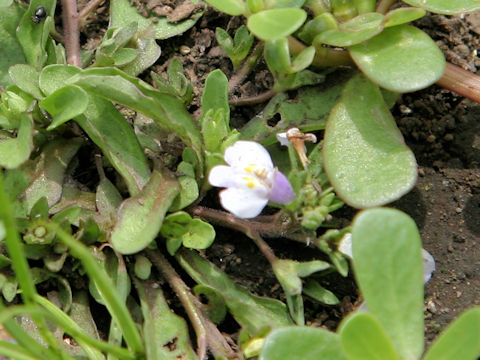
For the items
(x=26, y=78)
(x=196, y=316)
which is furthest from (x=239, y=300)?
(x=26, y=78)

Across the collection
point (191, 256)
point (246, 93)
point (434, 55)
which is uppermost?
point (434, 55)

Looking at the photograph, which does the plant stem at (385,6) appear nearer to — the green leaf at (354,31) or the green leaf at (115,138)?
the green leaf at (354,31)

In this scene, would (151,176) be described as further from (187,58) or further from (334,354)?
(334,354)

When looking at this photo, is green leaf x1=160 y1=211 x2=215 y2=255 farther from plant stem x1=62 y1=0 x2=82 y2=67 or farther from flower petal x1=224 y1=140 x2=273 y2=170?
plant stem x1=62 y1=0 x2=82 y2=67

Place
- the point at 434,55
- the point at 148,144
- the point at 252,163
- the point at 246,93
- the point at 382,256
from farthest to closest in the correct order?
1. the point at 246,93
2. the point at 148,144
3. the point at 434,55
4. the point at 252,163
5. the point at 382,256

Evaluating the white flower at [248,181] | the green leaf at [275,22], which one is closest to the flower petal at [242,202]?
the white flower at [248,181]

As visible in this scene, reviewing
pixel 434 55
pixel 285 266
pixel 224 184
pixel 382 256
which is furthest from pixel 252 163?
pixel 434 55
